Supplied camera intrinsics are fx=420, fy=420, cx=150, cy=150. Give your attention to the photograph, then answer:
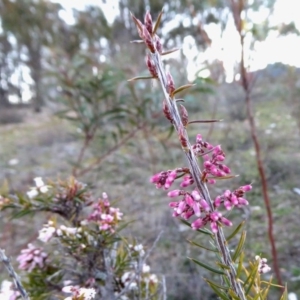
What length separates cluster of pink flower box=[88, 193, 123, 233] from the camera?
0.72 metres

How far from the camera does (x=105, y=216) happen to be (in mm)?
728

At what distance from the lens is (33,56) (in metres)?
5.25

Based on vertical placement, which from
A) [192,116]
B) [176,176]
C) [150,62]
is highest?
[150,62]

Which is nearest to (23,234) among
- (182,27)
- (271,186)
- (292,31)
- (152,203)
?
(152,203)

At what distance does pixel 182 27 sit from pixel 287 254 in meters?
2.07

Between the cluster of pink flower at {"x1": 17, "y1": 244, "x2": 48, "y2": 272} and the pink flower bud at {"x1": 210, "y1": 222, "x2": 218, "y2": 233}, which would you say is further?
the cluster of pink flower at {"x1": 17, "y1": 244, "x2": 48, "y2": 272}

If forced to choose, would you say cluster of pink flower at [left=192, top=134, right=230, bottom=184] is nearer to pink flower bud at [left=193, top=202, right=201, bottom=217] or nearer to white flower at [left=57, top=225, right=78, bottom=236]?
pink flower bud at [left=193, top=202, right=201, bottom=217]

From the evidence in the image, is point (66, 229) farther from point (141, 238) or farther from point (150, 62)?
point (141, 238)

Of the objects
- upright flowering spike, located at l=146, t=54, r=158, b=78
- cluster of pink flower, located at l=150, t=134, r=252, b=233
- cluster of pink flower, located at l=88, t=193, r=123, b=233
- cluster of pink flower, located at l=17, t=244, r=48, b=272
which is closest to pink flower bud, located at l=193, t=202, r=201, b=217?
cluster of pink flower, located at l=150, t=134, r=252, b=233

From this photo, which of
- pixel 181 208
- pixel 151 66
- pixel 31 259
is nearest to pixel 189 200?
pixel 181 208

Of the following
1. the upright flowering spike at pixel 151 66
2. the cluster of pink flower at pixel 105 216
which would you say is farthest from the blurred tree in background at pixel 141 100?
the cluster of pink flower at pixel 105 216

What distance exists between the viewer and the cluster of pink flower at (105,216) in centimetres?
72

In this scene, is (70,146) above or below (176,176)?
below

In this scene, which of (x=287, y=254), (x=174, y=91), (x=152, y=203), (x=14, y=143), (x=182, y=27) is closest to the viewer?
(x=174, y=91)
